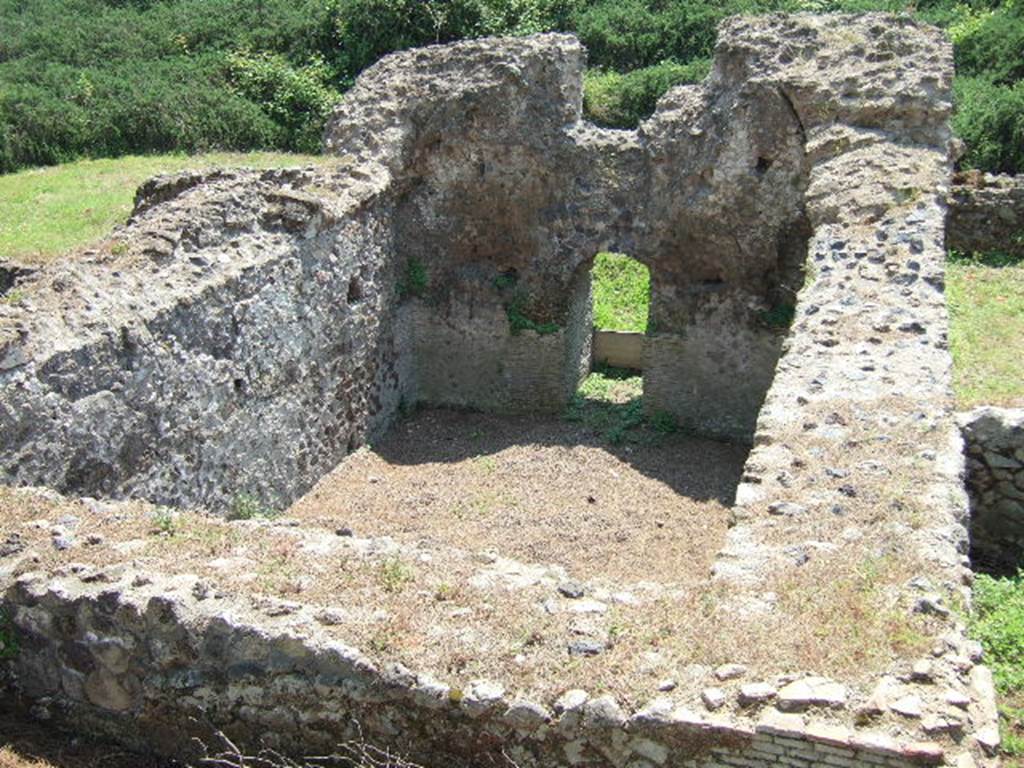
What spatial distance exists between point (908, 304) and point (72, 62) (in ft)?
68.6

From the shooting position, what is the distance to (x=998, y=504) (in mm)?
9367

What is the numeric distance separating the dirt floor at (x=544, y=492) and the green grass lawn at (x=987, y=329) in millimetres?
2538

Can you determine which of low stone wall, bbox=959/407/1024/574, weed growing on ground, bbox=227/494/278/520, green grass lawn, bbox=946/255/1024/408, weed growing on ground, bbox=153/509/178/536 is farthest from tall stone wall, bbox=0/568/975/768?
green grass lawn, bbox=946/255/1024/408

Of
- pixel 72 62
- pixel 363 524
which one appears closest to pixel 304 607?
pixel 363 524

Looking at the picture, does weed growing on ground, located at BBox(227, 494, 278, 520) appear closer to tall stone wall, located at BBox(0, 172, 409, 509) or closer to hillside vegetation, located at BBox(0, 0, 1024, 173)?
tall stone wall, located at BBox(0, 172, 409, 509)

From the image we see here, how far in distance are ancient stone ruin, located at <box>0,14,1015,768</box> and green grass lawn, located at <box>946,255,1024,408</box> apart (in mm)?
1803

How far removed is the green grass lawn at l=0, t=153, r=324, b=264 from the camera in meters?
15.3

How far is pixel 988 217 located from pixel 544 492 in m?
8.15

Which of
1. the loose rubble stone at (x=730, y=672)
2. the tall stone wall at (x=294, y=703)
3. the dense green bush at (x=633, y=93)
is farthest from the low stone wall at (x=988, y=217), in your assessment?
the tall stone wall at (x=294, y=703)

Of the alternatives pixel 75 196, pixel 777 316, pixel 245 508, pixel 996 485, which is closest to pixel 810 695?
pixel 996 485

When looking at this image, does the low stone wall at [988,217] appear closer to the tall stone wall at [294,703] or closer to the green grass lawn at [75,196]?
the green grass lawn at [75,196]

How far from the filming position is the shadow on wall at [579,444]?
1199 centimetres

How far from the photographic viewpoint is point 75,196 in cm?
1794

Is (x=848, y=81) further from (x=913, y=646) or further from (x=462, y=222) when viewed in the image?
(x=913, y=646)
